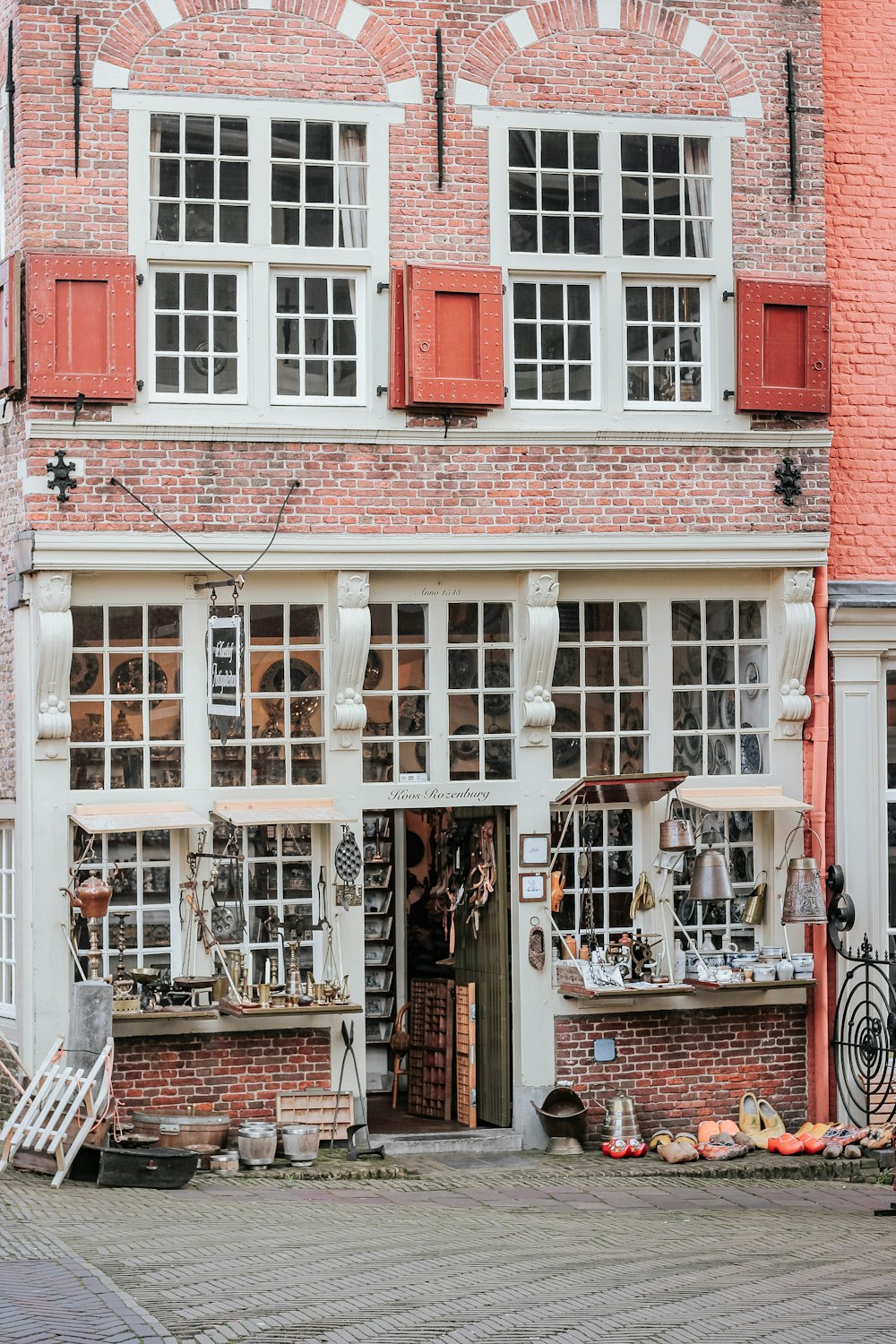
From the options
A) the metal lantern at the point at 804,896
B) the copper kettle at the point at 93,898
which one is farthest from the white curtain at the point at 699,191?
the copper kettle at the point at 93,898

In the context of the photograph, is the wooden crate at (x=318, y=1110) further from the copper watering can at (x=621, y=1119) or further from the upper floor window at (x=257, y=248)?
the upper floor window at (x=257, y=248)

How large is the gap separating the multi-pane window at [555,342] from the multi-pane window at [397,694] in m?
1.82

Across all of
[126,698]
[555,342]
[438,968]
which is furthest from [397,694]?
[438,968]

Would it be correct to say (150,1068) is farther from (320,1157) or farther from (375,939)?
(375,939)


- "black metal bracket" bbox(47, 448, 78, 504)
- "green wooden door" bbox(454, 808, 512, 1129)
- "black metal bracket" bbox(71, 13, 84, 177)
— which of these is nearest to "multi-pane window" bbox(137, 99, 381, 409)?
"black metal bracket" bbox(71, 13, 84, 177)

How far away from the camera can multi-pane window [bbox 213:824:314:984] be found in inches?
562

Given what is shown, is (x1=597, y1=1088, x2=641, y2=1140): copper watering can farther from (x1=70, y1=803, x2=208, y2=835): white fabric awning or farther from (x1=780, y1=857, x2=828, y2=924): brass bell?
(x1=70, y1=803, x2=208, y2=835): white fabric awning

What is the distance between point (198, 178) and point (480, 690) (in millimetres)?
4085

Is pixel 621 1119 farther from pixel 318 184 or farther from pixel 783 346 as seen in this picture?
pixel 318 184

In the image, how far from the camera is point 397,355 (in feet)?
47.0

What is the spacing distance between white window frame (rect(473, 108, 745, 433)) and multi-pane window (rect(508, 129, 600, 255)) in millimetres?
76

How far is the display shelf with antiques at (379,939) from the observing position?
671 inches

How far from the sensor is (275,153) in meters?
14.2

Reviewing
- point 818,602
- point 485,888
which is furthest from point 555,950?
point 818,602
